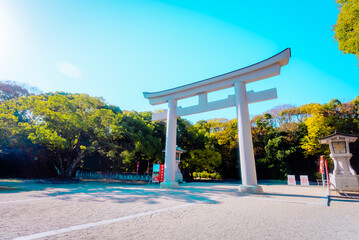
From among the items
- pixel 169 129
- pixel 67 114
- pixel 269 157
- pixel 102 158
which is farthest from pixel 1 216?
pixel 269 157

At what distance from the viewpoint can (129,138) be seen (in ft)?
41.2

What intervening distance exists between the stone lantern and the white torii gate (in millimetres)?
3880

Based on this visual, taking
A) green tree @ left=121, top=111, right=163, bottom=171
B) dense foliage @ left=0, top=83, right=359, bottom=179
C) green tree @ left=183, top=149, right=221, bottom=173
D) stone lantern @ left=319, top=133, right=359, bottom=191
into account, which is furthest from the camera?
green tree @ left=183, top=149, right=221, bottom=173

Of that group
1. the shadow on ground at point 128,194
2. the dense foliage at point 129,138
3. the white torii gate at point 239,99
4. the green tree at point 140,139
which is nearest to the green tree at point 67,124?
the dense foliage at point 129,138

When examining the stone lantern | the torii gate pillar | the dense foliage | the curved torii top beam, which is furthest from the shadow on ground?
the curved torii top beam

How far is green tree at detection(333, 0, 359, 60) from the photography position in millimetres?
5082

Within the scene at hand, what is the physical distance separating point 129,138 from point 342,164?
11822 mm

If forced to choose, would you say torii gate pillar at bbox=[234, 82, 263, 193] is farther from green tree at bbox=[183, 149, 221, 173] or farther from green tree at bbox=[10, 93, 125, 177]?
green tree at bbox=[183, 149, 221, 173]

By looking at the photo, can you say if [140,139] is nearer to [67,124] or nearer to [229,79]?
[67,124]

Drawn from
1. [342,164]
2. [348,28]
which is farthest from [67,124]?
[342,164]

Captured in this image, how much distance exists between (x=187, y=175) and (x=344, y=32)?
1519cm

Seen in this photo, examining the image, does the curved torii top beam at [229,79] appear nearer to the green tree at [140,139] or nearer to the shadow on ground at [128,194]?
the green tree at [140,139]

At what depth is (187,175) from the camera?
17.5 metres

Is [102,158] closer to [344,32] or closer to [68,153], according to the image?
[68,153]
